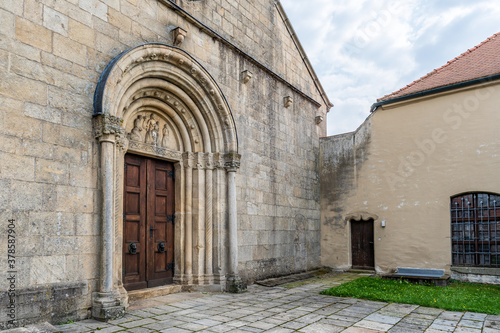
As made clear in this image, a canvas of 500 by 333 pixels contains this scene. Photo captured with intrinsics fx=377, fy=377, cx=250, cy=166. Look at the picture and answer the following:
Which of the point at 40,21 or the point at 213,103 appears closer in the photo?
the point at 40,21

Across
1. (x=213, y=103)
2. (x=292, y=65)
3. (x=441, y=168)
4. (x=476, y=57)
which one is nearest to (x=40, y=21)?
(x=213, y=103)

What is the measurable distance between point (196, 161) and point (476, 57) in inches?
298

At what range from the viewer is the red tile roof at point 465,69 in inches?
344

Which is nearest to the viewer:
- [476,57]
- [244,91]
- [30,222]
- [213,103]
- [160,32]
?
[30,222]

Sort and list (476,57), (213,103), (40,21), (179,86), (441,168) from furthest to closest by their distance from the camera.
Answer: (476,57) < (441,168) < (213,103) < (179,86) < (40,21)

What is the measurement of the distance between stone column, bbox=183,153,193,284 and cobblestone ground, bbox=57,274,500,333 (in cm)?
45

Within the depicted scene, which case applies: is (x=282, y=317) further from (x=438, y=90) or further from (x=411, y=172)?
(x=438, y=90)

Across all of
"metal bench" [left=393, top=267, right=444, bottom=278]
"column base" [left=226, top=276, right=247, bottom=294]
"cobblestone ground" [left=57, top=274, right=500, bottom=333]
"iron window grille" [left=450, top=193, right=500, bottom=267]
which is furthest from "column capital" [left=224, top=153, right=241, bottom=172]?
"iron window grille" [left=450, top=193, right=500, bottom=267]

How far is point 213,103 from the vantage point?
23.4 ft

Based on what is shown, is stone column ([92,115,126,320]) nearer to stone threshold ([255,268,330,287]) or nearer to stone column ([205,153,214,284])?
stone column ([205,153,214,284])

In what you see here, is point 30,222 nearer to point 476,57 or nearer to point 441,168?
point 441,168

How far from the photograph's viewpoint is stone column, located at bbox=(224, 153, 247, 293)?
683 cm

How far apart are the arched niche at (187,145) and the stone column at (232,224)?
0.7 inches

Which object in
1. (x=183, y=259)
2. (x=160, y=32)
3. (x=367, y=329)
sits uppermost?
(x=160, y=32)
